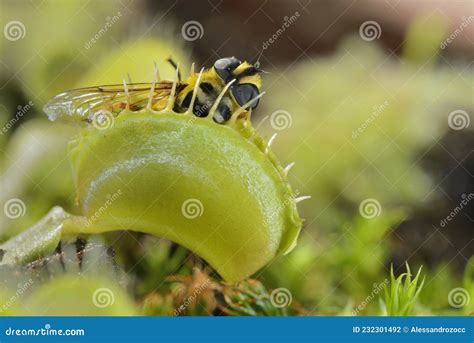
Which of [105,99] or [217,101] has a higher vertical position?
[217,101]

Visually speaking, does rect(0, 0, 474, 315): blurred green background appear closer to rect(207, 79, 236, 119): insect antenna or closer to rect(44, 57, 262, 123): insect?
rect(44, 57, 262, 123): insect

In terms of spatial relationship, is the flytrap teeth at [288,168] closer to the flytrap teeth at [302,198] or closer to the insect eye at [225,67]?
the flytrap teeth at [302,198]

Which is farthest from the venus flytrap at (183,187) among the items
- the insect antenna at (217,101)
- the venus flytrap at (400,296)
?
the venus flytrap at (400,296)

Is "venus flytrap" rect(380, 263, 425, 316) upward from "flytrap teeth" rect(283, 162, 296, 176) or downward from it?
downward

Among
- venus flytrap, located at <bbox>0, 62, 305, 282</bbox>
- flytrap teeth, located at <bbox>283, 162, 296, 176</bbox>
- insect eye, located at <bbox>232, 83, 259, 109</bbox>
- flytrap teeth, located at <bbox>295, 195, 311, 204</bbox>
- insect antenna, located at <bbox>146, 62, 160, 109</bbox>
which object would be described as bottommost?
venus flytrap, located at <bbox>0, 62, 305, 282</bbox>

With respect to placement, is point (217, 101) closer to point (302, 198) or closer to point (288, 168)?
point (288, 168)

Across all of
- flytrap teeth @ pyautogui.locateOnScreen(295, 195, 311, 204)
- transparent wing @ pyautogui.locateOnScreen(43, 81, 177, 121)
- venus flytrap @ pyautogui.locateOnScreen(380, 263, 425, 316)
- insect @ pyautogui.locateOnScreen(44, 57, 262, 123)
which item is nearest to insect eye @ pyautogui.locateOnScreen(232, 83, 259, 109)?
insect @ pyautogui.locateOnScreen(44, 57, 262, 123)

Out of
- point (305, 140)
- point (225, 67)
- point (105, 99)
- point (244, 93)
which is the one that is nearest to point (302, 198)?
point (305, 140)
